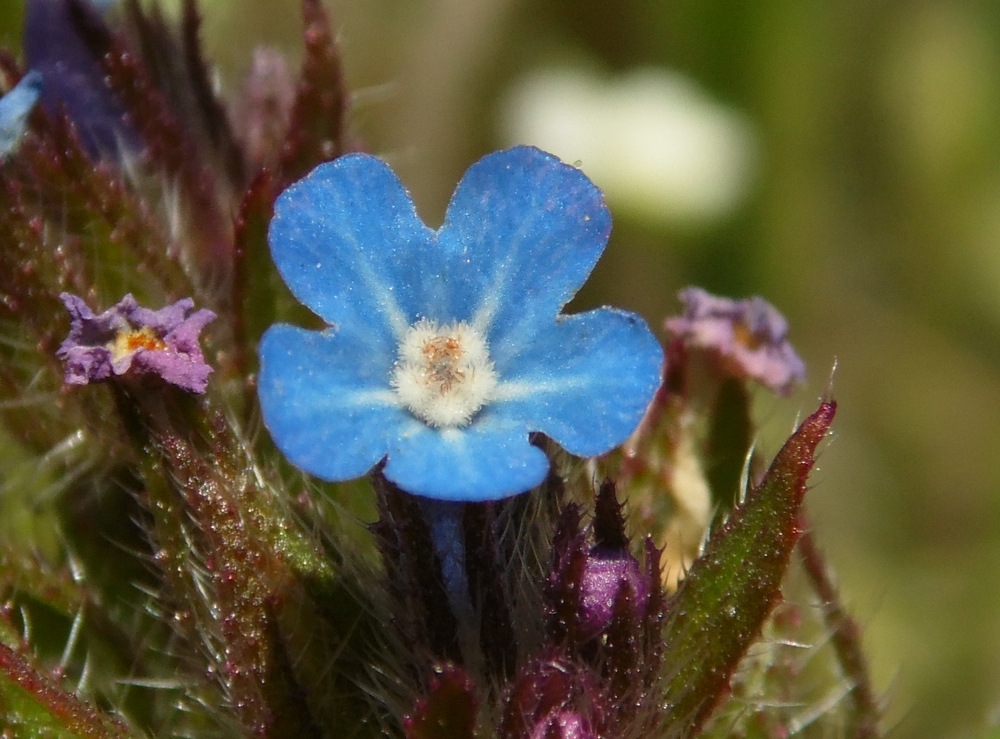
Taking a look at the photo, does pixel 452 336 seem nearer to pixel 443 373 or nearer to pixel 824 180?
pixel 443 373

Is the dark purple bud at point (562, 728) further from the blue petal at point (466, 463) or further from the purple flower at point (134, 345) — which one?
the purple flower at point (134, 345)

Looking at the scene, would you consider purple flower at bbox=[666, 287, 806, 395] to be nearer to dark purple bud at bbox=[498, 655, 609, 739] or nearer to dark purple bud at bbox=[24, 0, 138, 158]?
dark purple bud at bbox=[498, 655, 609, 739]

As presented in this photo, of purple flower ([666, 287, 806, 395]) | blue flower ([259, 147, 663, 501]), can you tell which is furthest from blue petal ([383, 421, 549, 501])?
purple flower ([666, 287, 806, 395])

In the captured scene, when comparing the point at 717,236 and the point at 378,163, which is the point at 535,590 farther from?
the point at 717,236

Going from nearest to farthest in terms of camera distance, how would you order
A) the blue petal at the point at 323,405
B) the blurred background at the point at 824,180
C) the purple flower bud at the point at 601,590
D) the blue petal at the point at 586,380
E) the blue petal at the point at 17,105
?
the blue petal at the point at 323,405 < the blue petal at the point at 586,380 < the purple flower bud at the point at 601,590 < the blue petal at the point at 17,105 < the blurred background at the point at 824,180

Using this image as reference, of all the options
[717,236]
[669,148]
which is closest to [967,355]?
[717,236]

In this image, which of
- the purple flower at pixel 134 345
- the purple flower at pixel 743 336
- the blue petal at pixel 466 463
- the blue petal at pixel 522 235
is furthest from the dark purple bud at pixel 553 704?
the purple flower at pixel 743 336
